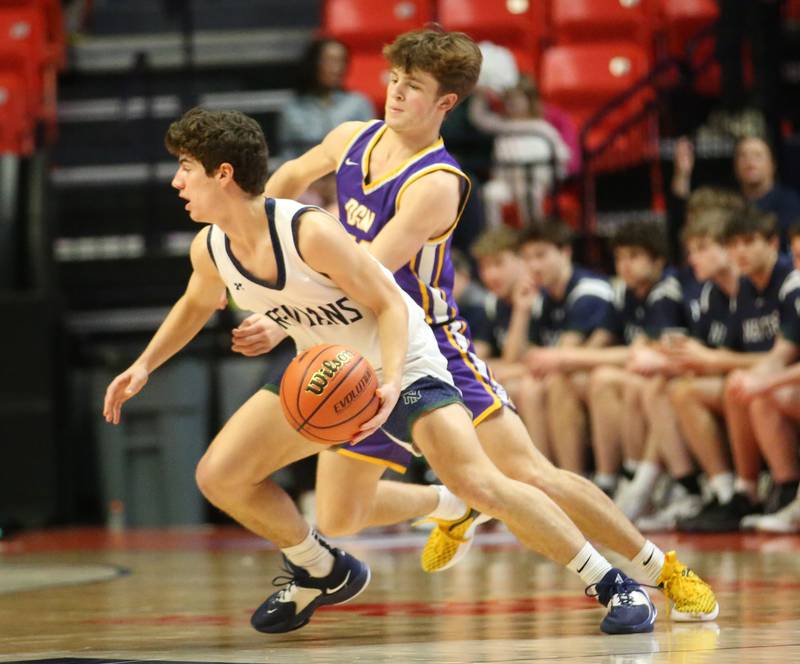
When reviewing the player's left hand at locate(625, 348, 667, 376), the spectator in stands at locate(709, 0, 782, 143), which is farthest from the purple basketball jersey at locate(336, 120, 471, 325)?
the spectator in stands at locate(709, 0, 782, 143)

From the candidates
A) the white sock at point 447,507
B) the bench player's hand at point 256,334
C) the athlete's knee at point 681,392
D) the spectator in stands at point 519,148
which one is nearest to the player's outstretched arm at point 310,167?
the bench player's hand at point 256,334

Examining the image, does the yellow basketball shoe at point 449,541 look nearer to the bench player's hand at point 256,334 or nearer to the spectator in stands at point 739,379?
the bench player's hand at point 256,334

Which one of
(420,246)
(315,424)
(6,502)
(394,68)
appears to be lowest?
(6,502)

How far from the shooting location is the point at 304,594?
13.6ft

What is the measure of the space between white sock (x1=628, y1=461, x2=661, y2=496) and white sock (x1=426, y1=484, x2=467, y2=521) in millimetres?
3464

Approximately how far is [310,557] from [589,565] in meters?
0.78

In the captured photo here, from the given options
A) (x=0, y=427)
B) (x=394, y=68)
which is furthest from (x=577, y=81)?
(x=394, y=68)

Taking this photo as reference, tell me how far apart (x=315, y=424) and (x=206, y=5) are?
9.06 meters

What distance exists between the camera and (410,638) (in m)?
3.83

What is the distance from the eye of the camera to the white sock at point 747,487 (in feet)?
24.8

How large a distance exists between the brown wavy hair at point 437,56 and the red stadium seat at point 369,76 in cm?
651

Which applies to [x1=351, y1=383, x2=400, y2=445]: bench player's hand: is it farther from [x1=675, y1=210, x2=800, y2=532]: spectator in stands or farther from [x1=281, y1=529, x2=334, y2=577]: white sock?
[x1=675, y1=210, x2=800, y2=532]: spectator in stands

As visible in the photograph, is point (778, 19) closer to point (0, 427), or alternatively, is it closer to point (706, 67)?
point (706, 67)

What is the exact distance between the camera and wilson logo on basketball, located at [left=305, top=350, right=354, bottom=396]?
3627 mm
